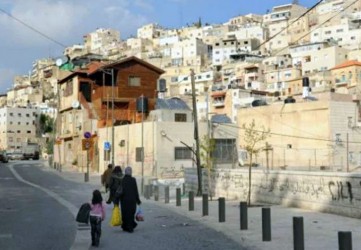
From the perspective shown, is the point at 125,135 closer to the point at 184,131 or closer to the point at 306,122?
the point at 184,131

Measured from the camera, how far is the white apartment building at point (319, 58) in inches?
4487

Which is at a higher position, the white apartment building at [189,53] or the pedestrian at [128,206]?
the white apartment building at [189,53]

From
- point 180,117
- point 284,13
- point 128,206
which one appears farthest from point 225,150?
point 284,13

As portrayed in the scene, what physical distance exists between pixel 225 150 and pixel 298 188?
2928 centimetres

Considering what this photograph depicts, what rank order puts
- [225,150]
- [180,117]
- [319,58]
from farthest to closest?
[319,58]
[180,117]
[225,150]

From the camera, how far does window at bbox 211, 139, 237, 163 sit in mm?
47562

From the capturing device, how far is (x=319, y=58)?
Answer: 11725 cm

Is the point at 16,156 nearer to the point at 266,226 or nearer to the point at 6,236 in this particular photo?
the point at 6,236

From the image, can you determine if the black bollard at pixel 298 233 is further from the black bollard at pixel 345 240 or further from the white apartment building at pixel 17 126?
the white apartment building at pixel 17 126

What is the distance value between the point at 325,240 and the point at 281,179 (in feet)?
28.0

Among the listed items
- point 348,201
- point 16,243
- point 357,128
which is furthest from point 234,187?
point 357,128

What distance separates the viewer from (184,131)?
45.8 meters

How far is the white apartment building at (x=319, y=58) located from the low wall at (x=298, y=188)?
9218 centimetres

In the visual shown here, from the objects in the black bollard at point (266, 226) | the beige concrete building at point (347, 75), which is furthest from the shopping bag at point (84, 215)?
the beige concrete building at point (347, 75)
